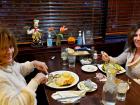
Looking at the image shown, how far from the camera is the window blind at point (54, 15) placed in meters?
2.37

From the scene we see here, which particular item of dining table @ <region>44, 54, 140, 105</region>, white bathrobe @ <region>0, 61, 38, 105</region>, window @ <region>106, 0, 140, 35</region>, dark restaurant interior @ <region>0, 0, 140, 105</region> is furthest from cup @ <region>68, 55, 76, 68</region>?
window @ <region>106, 0, 140, 35</region>

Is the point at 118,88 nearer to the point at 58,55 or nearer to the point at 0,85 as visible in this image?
the point at 0,85

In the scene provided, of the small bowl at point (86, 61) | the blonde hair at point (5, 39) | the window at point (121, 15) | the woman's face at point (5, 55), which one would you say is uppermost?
the window at point (121, 15)

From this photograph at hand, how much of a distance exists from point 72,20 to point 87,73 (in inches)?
37.9

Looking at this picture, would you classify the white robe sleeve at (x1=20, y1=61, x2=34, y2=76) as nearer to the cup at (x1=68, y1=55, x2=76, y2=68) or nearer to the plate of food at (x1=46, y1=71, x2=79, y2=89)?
the plate of food at (x1=46, y1=71, x2=79, y2=89)

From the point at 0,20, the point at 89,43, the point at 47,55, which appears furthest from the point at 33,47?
the point at 89,43

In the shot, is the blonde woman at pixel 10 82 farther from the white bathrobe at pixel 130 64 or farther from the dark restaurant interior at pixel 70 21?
the white bathrobe at pixel 130 64

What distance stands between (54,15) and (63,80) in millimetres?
1109

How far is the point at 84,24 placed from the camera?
8.64ft

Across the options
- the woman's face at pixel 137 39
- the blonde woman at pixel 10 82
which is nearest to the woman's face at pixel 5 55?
the blonde woman at pixel 10 82

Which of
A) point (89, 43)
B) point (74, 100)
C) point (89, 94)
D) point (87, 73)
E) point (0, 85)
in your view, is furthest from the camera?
point (89, 43)

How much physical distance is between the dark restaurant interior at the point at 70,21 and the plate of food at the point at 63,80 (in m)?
0.49

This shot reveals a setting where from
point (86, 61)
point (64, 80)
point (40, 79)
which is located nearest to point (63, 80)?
point (64, 80)

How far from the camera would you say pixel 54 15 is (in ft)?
8.21
